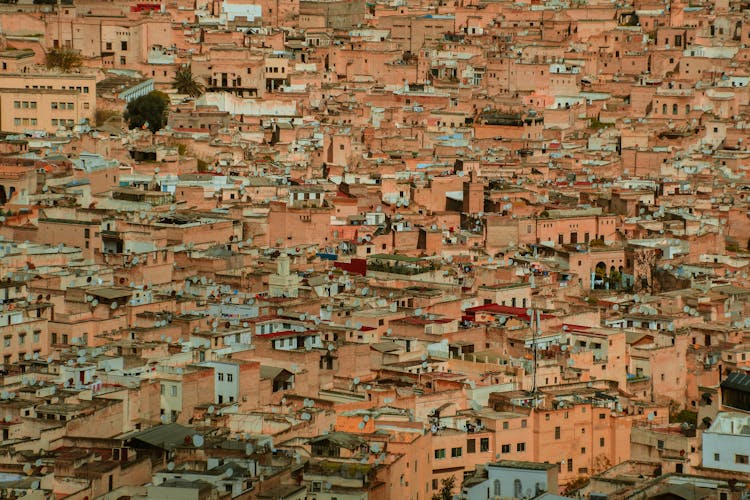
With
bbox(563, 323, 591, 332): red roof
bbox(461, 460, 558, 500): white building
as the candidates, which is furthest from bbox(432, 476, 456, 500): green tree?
bbox(563, 323, 591, 332): red roof

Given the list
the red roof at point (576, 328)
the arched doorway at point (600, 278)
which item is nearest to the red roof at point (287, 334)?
the red roof at point (576, 328)

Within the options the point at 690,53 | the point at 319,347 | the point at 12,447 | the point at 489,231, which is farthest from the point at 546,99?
→ the point at 12,447

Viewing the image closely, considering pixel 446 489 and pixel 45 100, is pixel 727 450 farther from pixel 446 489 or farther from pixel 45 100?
pixel 45 100

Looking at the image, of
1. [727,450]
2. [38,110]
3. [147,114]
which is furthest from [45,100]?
[727,450]

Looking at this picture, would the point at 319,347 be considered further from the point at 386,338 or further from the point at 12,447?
the point at 12,447

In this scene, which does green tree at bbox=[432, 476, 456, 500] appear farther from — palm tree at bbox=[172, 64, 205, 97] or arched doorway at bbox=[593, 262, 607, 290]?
palm tree at bbox=[172, 64, 205, 97]
